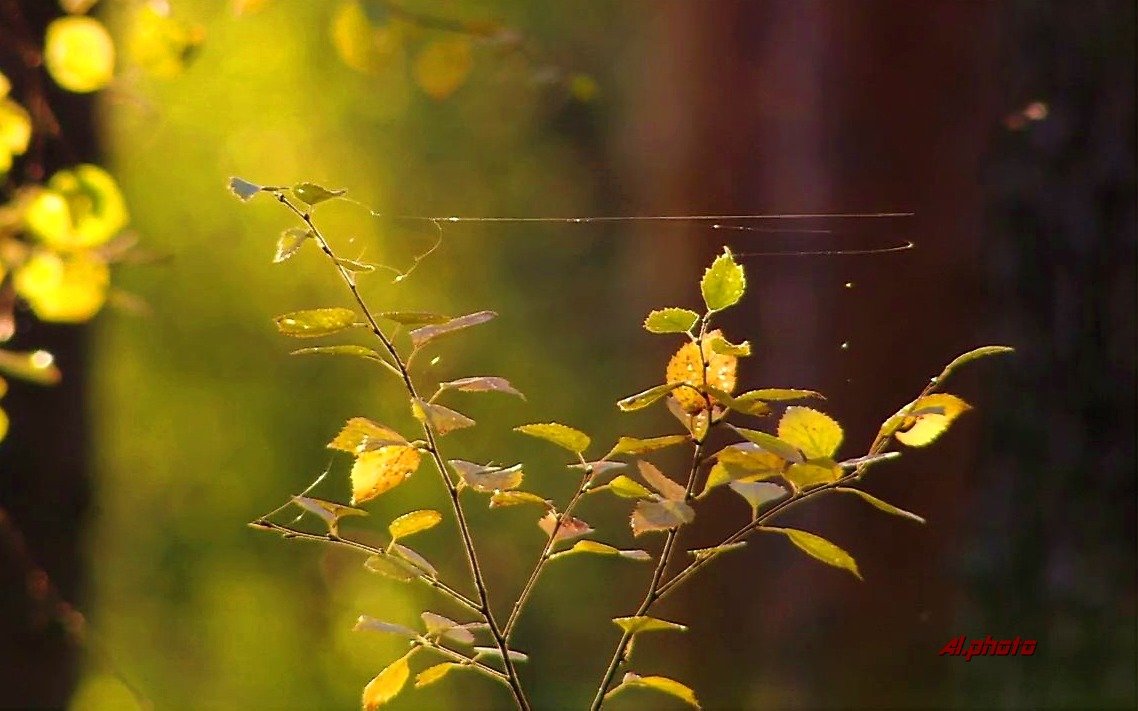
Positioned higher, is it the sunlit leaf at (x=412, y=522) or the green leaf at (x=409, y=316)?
the green leaf at (x=409, y=316)

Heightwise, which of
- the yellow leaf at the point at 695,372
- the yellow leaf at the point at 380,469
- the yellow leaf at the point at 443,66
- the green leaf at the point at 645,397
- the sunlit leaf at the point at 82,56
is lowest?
the yellow leaf at the point at 380,469

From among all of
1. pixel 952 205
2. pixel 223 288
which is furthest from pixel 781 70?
pixel 223 288

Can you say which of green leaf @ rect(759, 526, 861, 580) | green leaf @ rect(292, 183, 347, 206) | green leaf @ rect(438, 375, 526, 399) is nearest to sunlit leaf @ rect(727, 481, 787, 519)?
green leaf @ rect(759, 526, 861, 580)

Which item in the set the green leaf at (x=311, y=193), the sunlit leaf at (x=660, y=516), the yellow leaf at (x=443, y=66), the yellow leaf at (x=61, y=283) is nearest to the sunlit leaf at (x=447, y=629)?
the sunlit leaf at (x=660, y=516)

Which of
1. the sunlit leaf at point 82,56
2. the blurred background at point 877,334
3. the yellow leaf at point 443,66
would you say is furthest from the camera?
the blurred background at point 877,334

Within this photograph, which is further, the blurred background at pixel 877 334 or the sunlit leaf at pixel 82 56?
the blurred background at pixel 877 334

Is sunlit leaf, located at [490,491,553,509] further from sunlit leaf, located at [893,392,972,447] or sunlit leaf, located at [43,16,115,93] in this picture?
sunlit leaf, located at [43,16,115,93]

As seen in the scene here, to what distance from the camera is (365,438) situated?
554 mm

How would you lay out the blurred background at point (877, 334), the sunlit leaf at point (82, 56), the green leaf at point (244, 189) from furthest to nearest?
the blurred background at point (877, 334), the sunlit leaf at point (82, 56), the green leaf at point (244, 189)

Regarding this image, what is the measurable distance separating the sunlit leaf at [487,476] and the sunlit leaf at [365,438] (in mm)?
42

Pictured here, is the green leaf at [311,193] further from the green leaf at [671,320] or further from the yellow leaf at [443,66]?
the yellow leaf at [443,66]

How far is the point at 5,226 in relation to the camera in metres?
0.93

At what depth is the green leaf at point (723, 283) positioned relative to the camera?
0.52 meters

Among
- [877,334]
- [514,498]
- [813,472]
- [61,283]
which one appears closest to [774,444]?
[813,472]
